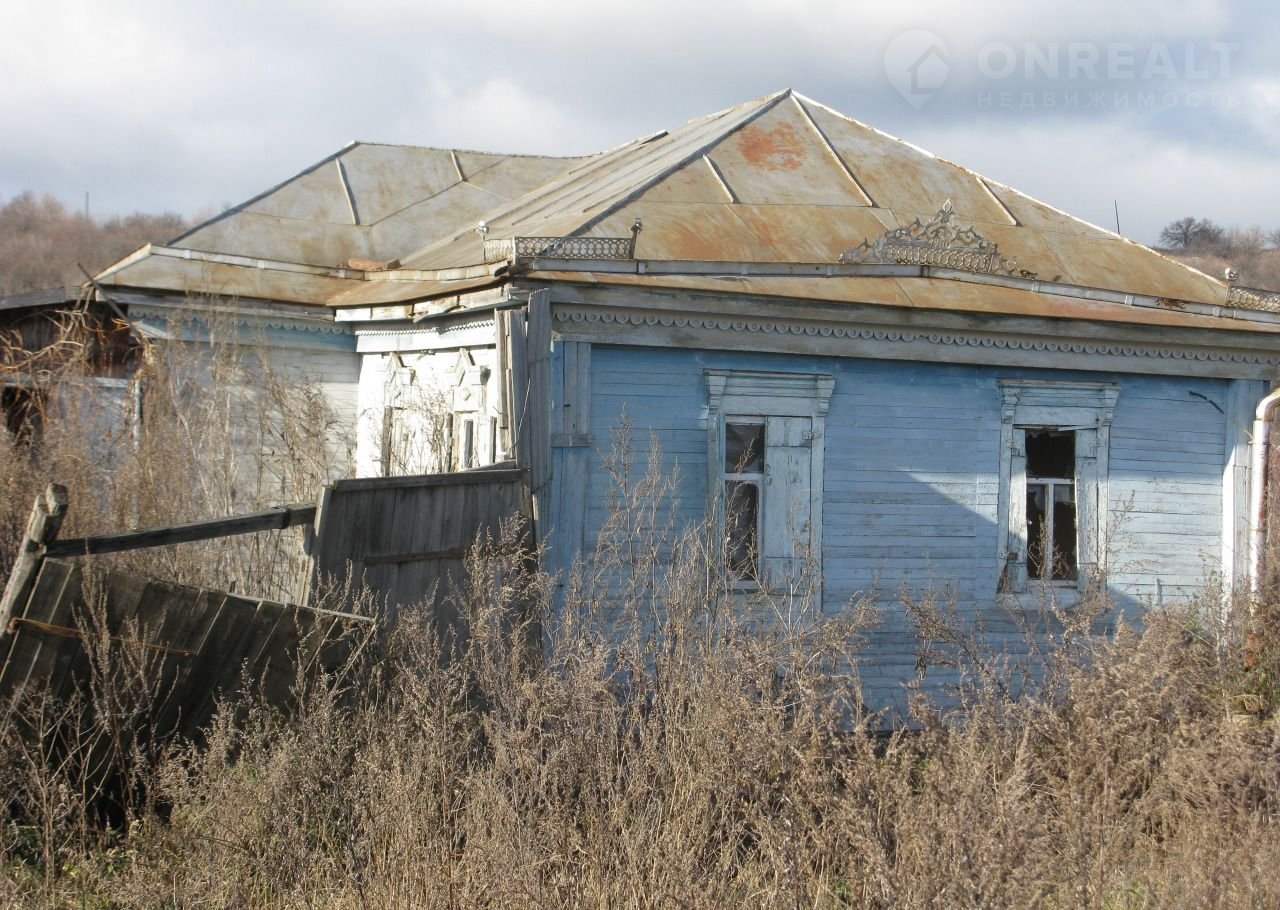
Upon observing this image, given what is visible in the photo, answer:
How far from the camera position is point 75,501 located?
7.94m

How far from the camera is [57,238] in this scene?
2306 inches

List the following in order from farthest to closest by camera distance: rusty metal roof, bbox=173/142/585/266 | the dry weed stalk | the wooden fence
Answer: rusty metal roof, bbox=173/142/585/266
the wooden fence
the dry weed stalk

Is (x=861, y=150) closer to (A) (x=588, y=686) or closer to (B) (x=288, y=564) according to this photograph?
(B) (x=288, y=564)

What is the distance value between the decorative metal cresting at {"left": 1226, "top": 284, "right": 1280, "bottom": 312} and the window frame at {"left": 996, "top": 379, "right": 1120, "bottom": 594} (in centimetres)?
133

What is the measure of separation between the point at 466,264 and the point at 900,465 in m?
3.79

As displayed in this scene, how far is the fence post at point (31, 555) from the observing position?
16.4 ft

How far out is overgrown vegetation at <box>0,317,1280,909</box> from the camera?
13.0 ft

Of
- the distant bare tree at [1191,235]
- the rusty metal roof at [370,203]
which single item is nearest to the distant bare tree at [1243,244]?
the distant bare tree at [1191,235]

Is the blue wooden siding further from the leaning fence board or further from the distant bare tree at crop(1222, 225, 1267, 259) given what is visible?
the distant bare tree at crop(1222, 225, 1267, 259)

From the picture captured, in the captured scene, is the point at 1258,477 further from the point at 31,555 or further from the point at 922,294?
the point at 31,555

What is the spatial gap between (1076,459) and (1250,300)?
204cm

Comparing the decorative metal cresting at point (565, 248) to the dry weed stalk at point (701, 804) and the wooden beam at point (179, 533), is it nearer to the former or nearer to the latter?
the wooden beam at point (179, 533)

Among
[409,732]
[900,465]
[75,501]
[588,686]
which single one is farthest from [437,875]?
[900,465]

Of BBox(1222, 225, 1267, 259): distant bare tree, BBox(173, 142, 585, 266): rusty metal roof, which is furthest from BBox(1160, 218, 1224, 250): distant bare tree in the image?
BBox(173, 142, 585, 266): rusty metal roof
